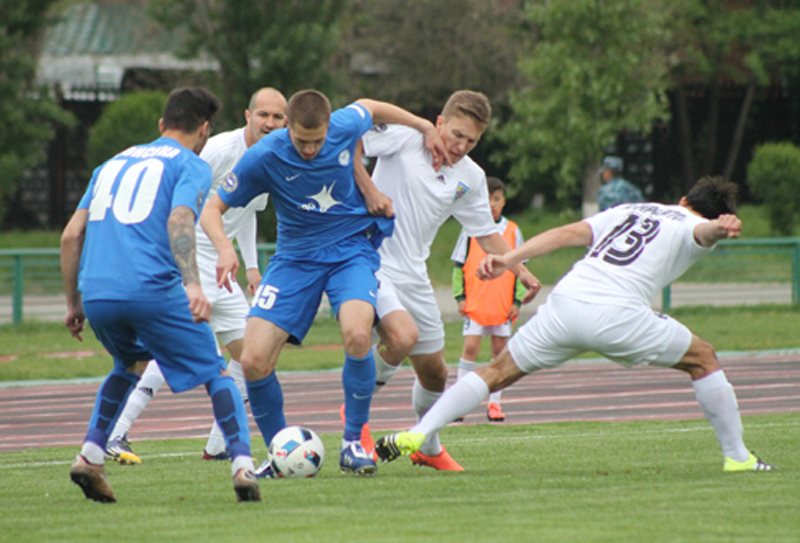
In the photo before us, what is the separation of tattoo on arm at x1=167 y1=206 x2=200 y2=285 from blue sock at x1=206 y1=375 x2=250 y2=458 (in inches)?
25.1

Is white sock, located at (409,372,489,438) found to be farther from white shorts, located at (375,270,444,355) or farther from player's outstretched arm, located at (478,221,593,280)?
white shorts, located at (375,270,444,355)

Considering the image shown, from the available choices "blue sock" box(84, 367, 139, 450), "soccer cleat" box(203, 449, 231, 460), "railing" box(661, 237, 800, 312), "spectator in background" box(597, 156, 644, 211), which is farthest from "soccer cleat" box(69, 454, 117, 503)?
"railing" box(661, 237, 800, 312)

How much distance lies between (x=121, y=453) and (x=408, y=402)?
3894 mm

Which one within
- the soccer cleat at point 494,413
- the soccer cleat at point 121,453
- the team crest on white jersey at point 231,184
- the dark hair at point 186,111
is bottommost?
the soccer cleat at point 494,413

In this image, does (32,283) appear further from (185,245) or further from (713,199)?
(713,199)

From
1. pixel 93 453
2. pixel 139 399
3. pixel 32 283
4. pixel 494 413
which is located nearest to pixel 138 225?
pixel 93 453

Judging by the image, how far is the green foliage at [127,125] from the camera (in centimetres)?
2591

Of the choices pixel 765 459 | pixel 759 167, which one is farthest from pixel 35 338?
pixel 759 167

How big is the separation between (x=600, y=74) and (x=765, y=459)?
69.4 ft

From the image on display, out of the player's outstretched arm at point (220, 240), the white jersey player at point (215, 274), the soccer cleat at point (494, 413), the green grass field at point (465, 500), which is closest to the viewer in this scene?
the green grass field at point (465, 500)

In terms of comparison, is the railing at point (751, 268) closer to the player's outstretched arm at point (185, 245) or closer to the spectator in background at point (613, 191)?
the spectator in background at point (613, 191)

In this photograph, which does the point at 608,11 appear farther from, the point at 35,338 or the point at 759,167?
the point at 35,338

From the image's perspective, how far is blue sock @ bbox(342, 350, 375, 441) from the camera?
6.73 metres

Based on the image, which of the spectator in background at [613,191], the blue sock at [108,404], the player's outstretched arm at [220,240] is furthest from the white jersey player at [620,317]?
the spectator in background at [613,191]
